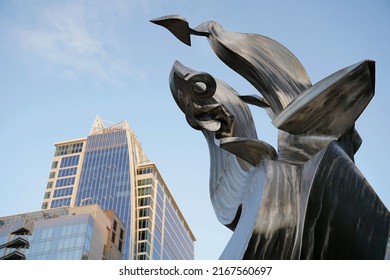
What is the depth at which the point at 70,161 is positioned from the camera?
279 feet

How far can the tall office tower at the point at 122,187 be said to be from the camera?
77.2m

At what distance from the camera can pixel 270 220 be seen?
6461 mm

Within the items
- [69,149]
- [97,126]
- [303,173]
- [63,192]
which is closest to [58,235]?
[63,192]

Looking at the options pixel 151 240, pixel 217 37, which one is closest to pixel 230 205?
pixel 217 37

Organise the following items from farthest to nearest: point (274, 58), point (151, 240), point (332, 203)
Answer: point (151, 240) → point (274, 58) → point (332, 203)

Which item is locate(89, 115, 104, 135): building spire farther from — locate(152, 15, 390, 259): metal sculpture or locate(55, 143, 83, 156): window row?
locate(152, 15, 390, 259): metal sculpture

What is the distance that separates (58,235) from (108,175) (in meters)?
36.5

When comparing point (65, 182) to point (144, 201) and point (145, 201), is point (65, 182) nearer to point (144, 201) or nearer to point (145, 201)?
point (144, 201)

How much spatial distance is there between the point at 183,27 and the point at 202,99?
1300 mm

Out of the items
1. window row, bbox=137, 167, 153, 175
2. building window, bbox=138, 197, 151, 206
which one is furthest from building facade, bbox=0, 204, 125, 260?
window row, bbox=137, 167, 153, 175

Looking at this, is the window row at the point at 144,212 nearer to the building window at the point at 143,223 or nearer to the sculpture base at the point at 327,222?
the building window at the point at 143,223

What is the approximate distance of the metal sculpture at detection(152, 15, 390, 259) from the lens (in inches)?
249

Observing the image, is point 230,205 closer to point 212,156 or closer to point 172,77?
point 212,156

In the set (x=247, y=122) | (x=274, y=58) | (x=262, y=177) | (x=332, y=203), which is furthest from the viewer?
(x=247, y=122)
